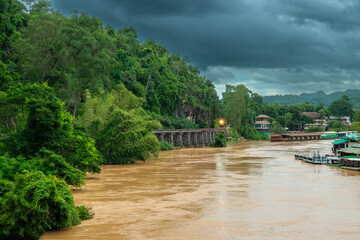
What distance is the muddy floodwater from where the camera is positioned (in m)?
16.0

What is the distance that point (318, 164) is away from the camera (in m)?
45.4

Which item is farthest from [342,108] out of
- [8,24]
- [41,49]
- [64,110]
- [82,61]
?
[64,110]

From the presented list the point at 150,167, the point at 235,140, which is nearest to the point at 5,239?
the point at 150,167

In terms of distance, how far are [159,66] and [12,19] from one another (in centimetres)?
4464

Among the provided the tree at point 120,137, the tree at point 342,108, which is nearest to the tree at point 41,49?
the tree at point 120,137

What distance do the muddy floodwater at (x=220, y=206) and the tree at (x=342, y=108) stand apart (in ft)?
543

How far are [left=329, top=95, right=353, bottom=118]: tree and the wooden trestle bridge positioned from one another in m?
115

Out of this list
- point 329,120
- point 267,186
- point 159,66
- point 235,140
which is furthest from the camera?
point 329,120

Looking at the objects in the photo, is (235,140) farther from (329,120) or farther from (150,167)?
(329,120)

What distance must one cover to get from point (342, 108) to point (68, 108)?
16298 centimetres

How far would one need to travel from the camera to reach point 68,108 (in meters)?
57.5

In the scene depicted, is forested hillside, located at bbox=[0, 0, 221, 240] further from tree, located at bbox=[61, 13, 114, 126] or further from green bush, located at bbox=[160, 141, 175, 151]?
green bush, located at bbox=[160, 141, 175, 151]

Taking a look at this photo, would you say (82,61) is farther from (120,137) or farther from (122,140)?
(122,140)

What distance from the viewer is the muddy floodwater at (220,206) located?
16.0 metres
